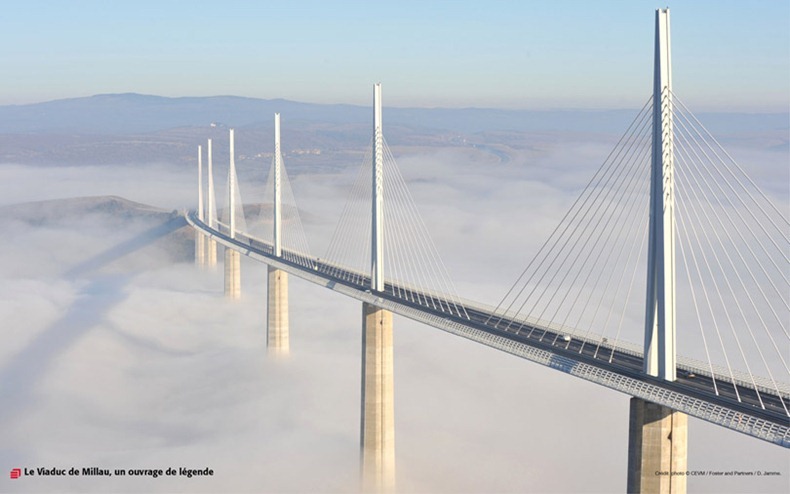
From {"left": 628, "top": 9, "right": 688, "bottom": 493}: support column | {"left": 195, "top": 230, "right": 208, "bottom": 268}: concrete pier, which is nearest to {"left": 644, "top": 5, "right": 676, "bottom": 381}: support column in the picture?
{"left": 628, "top": 9, "right": 688, "bottom": 493}: support column

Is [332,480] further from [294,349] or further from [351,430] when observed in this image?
[294,349]

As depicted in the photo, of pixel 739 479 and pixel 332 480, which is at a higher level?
pixel 332 480

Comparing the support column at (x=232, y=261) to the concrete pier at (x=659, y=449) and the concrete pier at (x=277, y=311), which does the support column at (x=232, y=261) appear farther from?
the concrete pier at (x=659, y=449)

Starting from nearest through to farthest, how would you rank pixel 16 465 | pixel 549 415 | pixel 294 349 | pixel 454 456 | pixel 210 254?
pixel 16 465 < pixel 454 456 < pixel 549 415 < pixel 294 349 < pixel 210 254

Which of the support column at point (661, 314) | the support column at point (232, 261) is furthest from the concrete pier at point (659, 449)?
the support column at point (232, 261)

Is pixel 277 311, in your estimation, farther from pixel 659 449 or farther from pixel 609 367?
pixel 659 449

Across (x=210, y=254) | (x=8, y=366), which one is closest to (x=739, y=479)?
(x=8, y=366)

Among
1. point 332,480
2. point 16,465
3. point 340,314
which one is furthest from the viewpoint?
point 340,314
